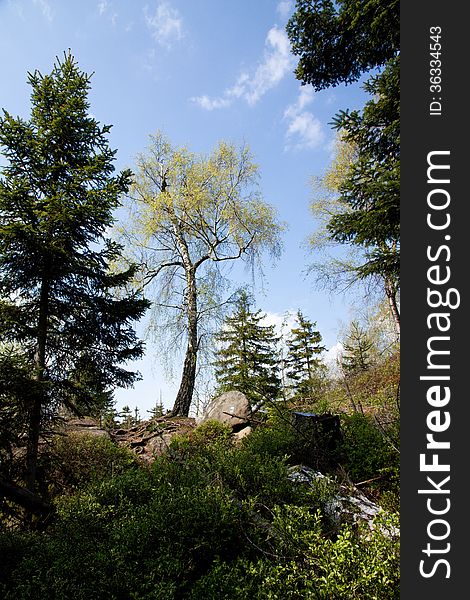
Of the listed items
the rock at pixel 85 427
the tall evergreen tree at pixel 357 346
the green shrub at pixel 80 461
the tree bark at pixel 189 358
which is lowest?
the green shrub at pixel 80 461

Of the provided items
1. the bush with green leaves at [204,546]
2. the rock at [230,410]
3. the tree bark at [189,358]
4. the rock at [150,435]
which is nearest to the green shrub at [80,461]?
the rock at [150,435]

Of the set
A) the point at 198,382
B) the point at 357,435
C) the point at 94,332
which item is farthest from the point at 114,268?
the point at 357,435

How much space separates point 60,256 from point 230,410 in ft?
17.0

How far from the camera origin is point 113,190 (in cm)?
605

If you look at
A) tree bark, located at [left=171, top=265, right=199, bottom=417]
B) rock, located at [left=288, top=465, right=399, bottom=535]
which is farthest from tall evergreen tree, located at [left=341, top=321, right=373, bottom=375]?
rock, located at [left=288, top=465, right=399, bottom=535]

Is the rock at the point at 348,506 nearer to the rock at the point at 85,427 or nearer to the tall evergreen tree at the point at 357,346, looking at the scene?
the rock at the point at 85,427

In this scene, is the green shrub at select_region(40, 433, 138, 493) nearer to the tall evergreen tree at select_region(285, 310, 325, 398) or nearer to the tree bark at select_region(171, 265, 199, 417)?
the tree bark at select_region(171, 265, 199, 417)

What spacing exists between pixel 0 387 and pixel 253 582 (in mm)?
3962

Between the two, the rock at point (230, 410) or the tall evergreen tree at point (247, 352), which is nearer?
the rock at point (230, 410)

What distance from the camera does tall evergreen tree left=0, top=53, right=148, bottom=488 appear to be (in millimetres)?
5762

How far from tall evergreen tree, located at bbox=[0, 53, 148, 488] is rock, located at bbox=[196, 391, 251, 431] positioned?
2.77m

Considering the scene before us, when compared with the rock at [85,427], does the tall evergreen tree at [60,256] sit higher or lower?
higher

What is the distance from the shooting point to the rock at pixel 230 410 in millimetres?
8250

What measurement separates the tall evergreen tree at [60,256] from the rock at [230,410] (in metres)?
2.77
